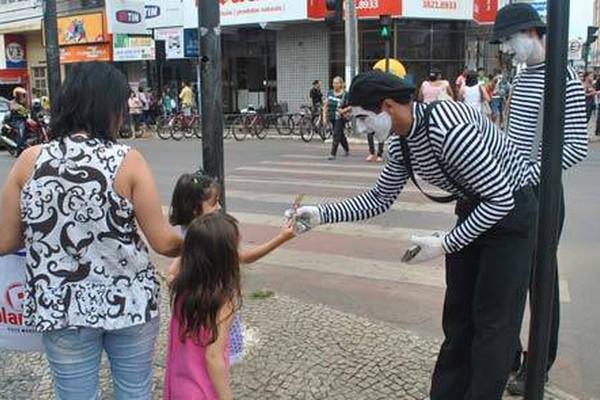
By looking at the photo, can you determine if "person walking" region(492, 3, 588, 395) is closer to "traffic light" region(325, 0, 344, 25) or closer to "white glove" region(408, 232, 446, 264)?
"white glove" region(408, 232, 446, 264)

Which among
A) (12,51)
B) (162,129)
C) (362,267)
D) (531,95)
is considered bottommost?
(362,267)

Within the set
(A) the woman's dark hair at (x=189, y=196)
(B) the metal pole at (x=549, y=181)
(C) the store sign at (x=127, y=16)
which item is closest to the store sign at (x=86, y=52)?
(C) the store sign at (x=127, y=16)

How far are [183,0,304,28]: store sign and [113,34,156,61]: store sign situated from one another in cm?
258

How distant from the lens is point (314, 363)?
398cm

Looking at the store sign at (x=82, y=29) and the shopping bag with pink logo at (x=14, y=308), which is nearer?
the shopping bag with pink logo at (x=14, y=308)

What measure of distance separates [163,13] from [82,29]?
214 inches

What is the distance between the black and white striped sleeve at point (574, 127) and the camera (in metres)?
3.22

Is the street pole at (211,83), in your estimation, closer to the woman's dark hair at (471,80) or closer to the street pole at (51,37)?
the street pole at (51,37)

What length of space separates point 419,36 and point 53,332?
2292cm

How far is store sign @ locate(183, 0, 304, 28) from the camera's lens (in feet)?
75.3

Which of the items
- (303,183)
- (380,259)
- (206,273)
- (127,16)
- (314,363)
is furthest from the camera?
(127,16)

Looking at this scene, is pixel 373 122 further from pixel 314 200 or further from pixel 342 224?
pixel 314 200

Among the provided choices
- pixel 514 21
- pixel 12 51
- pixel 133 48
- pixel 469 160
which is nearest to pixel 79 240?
pixel 469 160

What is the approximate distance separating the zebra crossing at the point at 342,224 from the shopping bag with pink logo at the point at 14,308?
12.1 ft
